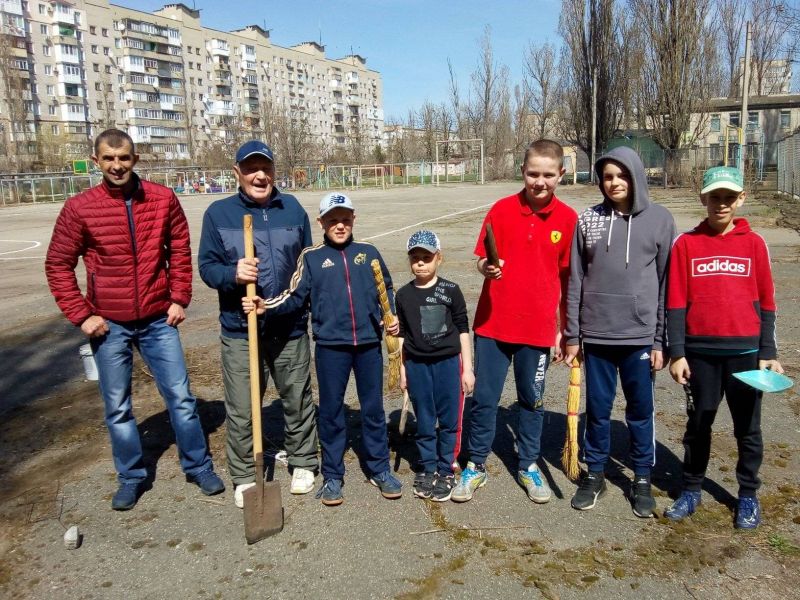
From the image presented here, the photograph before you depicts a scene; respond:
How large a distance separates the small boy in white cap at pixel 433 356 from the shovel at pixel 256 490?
2.70 ft

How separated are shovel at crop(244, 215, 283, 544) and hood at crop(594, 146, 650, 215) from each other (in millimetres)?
1892

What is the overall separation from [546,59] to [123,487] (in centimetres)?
6426

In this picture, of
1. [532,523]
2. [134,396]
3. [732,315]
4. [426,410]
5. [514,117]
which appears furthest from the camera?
[514,117]

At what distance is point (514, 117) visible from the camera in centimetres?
6788

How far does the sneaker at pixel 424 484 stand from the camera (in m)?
3.65

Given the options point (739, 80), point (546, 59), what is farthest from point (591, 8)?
point (739, 80)

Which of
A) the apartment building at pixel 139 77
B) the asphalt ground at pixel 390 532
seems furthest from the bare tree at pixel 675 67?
the apartment building at pixel 139 77

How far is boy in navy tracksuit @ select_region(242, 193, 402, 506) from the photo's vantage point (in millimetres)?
3543

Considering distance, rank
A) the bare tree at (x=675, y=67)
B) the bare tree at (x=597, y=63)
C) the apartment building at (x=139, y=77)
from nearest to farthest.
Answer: the bare tree at (x=675, y=67) < the bare tree at (x=597, y=63) < the apartment building at (x=139, y=77)

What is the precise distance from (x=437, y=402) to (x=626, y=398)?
1043 mm

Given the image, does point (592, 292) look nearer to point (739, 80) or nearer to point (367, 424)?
point (367, 424)

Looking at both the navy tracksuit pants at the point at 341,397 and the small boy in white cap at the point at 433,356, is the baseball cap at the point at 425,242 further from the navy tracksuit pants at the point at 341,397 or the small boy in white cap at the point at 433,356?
the navy tracksuit pants at the point at 341,397

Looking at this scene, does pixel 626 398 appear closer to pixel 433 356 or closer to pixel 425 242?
pixel 433 356

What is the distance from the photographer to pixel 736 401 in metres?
3.24
